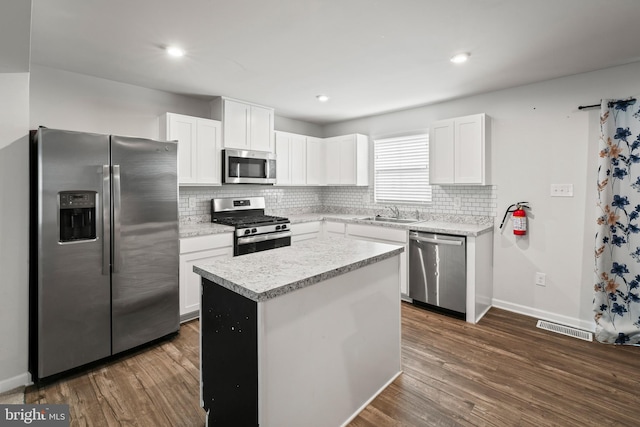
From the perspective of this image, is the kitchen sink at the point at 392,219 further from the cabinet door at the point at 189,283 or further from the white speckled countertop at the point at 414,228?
the cabinet door at the point at 189,283

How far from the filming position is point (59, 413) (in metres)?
1.90

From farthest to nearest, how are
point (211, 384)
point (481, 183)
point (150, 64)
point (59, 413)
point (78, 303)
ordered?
point (481, 183) < point (150, 64) < point (78, 303) < point (59, 413) < point (211, 384)

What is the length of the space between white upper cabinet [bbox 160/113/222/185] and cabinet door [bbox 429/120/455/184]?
261 centimetres

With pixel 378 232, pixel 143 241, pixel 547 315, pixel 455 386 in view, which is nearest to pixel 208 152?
pixel 143 241

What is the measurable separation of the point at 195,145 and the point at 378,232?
2.42 m

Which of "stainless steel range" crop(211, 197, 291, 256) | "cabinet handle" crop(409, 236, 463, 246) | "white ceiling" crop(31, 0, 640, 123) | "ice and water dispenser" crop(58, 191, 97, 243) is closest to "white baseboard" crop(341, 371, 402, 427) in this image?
"cabinet handle" crop(409, 236, 463, 246)

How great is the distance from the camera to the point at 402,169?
14.9 feet

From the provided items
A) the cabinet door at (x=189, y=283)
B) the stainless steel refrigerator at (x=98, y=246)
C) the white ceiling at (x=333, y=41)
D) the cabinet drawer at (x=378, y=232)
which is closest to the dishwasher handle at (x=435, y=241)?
the cabinet drawer at (x=378, y=232)

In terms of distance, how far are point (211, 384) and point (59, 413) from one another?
1.04 meters

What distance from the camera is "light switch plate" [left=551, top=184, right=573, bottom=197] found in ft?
10.3

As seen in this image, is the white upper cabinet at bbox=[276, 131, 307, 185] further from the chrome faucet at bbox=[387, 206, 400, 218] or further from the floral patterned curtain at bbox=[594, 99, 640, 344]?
the floral patterned curtain at bbox=[594, 99, 640, 344]

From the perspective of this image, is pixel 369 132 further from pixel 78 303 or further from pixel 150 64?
pixel 78 303

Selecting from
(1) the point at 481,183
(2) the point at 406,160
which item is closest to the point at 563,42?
(1) the point at 481,183

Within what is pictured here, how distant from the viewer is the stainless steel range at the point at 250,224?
11.8ft
